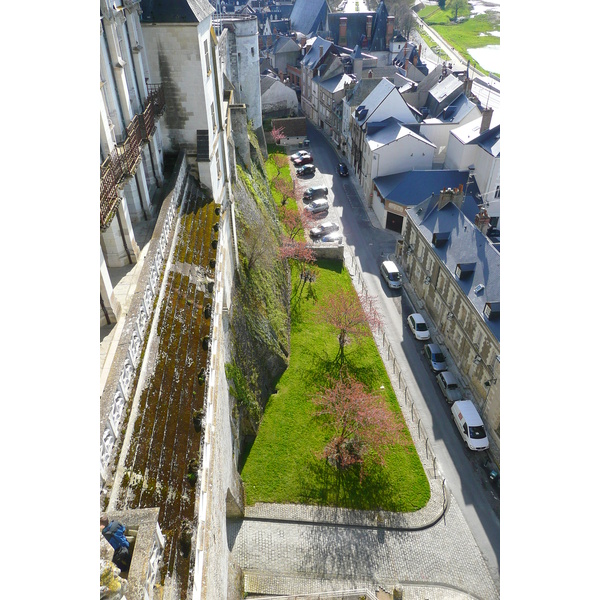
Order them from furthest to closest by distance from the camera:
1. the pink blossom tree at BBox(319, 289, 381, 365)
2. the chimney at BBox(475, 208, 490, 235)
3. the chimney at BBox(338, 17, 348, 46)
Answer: the chimney at BBox(338, 17, 348, 46), the pink blossom tree at BBox(319, 289, 381, 365), the chimney at BBox(475, 208, 490, 235)

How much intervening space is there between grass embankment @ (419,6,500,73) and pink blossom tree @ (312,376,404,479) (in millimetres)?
116090

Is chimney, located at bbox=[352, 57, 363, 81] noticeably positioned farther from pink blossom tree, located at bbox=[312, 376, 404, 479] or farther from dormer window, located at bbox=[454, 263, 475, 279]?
pink blossom tree, located at bbox=[312, 376, 404, 479]

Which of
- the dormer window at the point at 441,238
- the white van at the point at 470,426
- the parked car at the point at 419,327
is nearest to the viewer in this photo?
the white van at the point at 470,426

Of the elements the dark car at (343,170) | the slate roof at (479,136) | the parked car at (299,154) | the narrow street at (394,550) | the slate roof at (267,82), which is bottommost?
the narrow street at (394,550)

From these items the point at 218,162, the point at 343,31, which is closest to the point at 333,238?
the point at 218,162

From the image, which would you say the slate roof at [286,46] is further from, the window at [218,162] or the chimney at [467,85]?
the window at [218,162]

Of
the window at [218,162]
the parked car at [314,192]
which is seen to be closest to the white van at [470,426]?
the window at [218,162]

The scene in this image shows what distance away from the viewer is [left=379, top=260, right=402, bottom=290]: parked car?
40.3m

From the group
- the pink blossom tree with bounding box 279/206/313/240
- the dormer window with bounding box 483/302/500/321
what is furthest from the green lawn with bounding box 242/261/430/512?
the pink blossom tree with bounding box 279/206/313/240

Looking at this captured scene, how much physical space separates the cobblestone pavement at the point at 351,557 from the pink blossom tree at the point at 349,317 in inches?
495

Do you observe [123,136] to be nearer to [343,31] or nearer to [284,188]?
[284,188]

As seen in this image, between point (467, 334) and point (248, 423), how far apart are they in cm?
1618

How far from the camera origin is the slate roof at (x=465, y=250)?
29311mm

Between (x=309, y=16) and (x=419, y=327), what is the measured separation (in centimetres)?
9075
